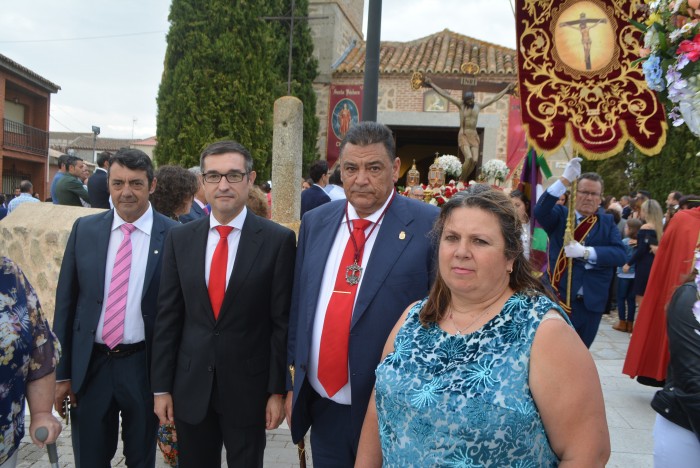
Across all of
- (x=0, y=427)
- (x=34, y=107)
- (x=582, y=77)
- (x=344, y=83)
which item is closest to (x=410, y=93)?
(x=344, y=83)

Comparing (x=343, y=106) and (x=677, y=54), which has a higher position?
(x=343, y=106)

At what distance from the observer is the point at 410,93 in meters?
16.1

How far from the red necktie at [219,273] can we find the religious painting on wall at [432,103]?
1408cm

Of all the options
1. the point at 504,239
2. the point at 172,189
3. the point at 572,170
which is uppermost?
the point at 572,170

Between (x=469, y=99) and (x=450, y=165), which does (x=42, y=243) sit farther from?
(x=469, y=99)

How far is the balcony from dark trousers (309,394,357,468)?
27.8m

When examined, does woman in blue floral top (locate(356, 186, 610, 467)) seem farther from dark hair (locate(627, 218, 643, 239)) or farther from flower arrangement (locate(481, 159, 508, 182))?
dark hair (locate(627, 218, 643, 239))

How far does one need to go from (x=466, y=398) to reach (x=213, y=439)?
1.65 meters

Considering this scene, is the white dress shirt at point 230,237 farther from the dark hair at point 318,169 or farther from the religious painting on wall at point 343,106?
the religious painting on wall at point 343,106

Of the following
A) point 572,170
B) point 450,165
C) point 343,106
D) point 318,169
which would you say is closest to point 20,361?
point 572,170

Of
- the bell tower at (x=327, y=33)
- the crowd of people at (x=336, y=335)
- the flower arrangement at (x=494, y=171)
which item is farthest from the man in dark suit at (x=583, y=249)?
the bell tower at (x=327, y=33)

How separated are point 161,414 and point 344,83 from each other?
15524mm

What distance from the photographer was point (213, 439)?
9.37 feet

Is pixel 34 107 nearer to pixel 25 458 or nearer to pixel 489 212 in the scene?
pixel 25 458
